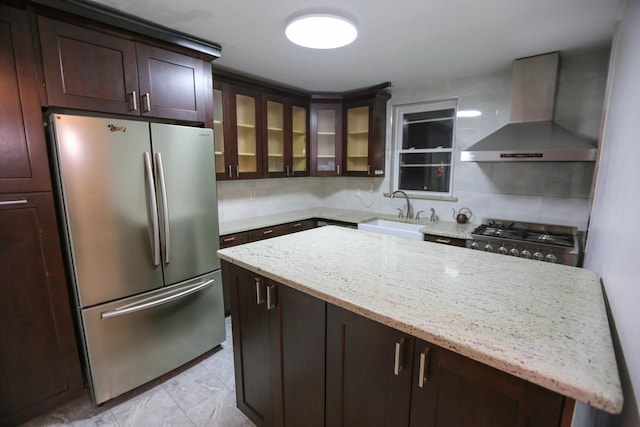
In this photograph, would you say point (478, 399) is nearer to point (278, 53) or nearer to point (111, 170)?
point (111, 170)

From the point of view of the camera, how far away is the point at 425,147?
343 cm

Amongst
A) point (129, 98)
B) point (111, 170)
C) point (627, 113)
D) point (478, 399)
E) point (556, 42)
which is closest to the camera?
point (478, 399)

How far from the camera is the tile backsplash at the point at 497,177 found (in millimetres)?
2408

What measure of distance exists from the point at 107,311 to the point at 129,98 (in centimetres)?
133

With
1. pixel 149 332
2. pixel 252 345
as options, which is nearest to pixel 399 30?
pixel 252 345

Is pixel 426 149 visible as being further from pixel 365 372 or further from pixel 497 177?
pixel 365 372

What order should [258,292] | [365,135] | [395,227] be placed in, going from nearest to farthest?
[258,292]
[395,227]
[365,135]

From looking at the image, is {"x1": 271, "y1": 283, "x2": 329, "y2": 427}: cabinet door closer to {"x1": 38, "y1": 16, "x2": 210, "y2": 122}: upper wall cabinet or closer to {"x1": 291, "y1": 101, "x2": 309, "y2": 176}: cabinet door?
{"x1": 38, "y1": 16, "x2": 210, "y2": 122}: upper wall cabinet

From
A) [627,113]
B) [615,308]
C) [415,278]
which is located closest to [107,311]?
[415,278]

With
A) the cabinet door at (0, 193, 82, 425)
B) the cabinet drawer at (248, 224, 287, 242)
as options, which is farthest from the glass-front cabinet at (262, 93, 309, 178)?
the cabinet door at (0, 193, 82, 425)

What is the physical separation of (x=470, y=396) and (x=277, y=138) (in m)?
3.11

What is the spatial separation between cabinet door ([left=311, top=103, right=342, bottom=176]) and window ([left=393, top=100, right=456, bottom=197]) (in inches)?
28.6

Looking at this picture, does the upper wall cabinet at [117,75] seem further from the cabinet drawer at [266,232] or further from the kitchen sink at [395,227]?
the kitchen sink at [395,227]

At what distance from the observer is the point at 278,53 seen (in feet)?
7.77
